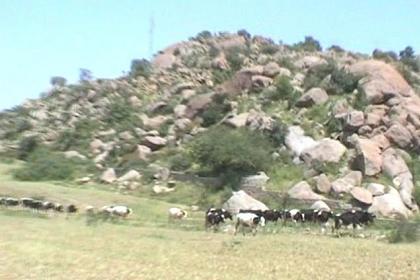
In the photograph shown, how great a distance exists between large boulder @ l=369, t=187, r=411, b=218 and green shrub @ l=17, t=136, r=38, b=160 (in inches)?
1491

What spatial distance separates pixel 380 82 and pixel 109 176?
77.5ft

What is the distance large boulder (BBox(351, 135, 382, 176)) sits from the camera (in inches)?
2185

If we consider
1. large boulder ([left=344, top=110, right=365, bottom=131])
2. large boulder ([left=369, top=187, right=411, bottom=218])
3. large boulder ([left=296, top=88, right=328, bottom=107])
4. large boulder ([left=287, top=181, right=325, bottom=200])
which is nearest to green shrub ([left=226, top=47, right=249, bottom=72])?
large boulder ([left=296, top=88, right=328, bottom=107])

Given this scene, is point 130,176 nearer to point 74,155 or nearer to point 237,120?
point 237,120

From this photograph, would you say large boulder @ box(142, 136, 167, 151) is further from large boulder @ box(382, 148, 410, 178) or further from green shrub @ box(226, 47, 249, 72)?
large boulder @ box(382, 148, 410, 178)

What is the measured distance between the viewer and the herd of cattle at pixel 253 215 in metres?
39.3

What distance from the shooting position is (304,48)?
92.8 meters

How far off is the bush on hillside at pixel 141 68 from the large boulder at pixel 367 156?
135 ft

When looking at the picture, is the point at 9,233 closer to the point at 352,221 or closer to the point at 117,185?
the point at 352,221

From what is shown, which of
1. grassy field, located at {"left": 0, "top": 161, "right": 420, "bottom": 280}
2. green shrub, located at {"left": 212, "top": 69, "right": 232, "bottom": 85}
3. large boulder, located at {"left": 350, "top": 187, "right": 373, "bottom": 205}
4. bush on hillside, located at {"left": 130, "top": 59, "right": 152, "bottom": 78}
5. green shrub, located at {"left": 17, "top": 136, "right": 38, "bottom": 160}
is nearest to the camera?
grassy field, located at {"left": 0, "top": 161, "right": 420, "bottom": 280}

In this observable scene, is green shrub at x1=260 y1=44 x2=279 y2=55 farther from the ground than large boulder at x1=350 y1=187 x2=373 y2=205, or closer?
farther from the ground

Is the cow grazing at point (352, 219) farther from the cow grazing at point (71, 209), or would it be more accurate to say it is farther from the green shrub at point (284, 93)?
the green shrub at point (284, 93)

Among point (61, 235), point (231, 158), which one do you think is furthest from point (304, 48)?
point (61, 235)

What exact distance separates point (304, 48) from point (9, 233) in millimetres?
63601
